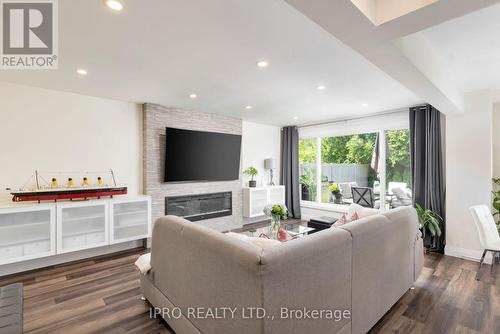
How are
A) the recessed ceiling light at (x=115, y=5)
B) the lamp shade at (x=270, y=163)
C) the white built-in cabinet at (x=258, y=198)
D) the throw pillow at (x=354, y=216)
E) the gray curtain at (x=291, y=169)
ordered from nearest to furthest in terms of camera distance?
the recessed ceiling light at (x=115, y=5)
the throw pillow at (x=354, y=216)
the white built-in cabinet at (x=258, y=198)
the lamp shade at (x=270, y=163)
the gray curtain at (x=291, y=169)

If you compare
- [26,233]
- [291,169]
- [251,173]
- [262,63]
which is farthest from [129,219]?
[291,169]

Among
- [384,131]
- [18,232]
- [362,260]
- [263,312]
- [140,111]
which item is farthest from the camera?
[384,131]

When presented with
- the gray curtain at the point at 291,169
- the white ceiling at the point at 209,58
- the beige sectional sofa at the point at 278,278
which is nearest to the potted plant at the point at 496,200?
the white ceiling at the point at 209,58

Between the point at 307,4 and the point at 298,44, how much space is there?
3.17 ft

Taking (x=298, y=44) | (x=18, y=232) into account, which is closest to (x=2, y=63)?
(x=18, y=232)

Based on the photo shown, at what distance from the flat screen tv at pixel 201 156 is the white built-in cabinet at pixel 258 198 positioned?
52 centimetres

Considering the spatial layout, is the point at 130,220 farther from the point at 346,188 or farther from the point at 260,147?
the point at 346,188

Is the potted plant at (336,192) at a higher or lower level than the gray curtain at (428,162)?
lower

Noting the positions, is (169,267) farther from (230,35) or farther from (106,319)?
(230,35)

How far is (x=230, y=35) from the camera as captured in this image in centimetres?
201

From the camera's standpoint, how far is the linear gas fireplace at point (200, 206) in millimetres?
4496

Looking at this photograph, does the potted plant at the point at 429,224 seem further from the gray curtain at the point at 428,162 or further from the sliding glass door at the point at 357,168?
the sliding glass door at the point at 357,168

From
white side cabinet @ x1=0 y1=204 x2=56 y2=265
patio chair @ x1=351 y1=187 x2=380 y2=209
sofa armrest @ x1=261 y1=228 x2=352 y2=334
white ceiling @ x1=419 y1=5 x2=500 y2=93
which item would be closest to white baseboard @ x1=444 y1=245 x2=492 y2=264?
patio chair @ x1=351 y1=187 x2=380 y2=209

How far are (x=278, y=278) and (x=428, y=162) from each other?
13.3 ft
